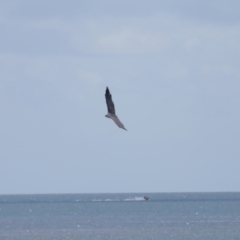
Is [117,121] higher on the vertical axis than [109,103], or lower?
lower

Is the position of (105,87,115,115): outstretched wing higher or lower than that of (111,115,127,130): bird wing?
higher

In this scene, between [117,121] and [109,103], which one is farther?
[109,103]

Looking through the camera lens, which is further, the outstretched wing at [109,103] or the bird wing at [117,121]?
the outstretched wing at [109,103]

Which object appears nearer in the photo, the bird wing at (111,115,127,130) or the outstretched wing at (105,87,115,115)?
the bird wing at (111,115,127,130)

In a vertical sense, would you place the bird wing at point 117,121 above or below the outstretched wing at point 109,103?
below
